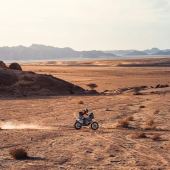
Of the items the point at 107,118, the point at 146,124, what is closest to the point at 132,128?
the point at 146,124

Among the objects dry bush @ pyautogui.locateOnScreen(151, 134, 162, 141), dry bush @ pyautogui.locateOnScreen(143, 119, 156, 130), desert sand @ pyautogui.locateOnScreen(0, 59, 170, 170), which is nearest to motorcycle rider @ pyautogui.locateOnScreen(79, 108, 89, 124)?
desert sand @ pyautogui.locateOnScreen(0, 59, 170, 170)

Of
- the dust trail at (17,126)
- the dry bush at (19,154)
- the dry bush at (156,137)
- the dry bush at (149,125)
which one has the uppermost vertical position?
the dry bush at (19,154)

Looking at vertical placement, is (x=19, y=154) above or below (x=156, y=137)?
above

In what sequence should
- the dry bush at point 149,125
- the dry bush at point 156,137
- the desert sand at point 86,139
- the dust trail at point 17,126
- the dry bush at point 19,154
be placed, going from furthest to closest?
the dust trail at point 17,126 → the dry bush at point 149,125 → the dry bush at point 156,137 → the dry bush at point 19,154 → the desert sand at point 86,139

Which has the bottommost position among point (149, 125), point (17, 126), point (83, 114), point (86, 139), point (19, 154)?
point (17, 126)

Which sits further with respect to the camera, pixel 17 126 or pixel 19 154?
pixel 17 126

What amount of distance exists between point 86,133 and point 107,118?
7042 mm

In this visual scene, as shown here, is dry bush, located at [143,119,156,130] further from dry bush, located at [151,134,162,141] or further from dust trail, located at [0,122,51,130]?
dust trail, located at [0,122,51,130]

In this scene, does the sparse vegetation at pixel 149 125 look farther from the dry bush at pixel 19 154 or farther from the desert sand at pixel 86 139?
the dry bush at pixel 19 154

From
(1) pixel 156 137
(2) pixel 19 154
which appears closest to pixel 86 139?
(1) pixel 156 137

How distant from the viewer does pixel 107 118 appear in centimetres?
3016

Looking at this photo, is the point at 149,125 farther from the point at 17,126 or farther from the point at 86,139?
the point at 17,126

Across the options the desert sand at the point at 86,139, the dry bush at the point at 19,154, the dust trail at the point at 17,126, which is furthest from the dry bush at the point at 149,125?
the dry bush at the point at 19,154


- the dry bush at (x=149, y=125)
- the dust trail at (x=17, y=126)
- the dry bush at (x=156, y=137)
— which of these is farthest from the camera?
the dust trail at (x=17, y=126)
